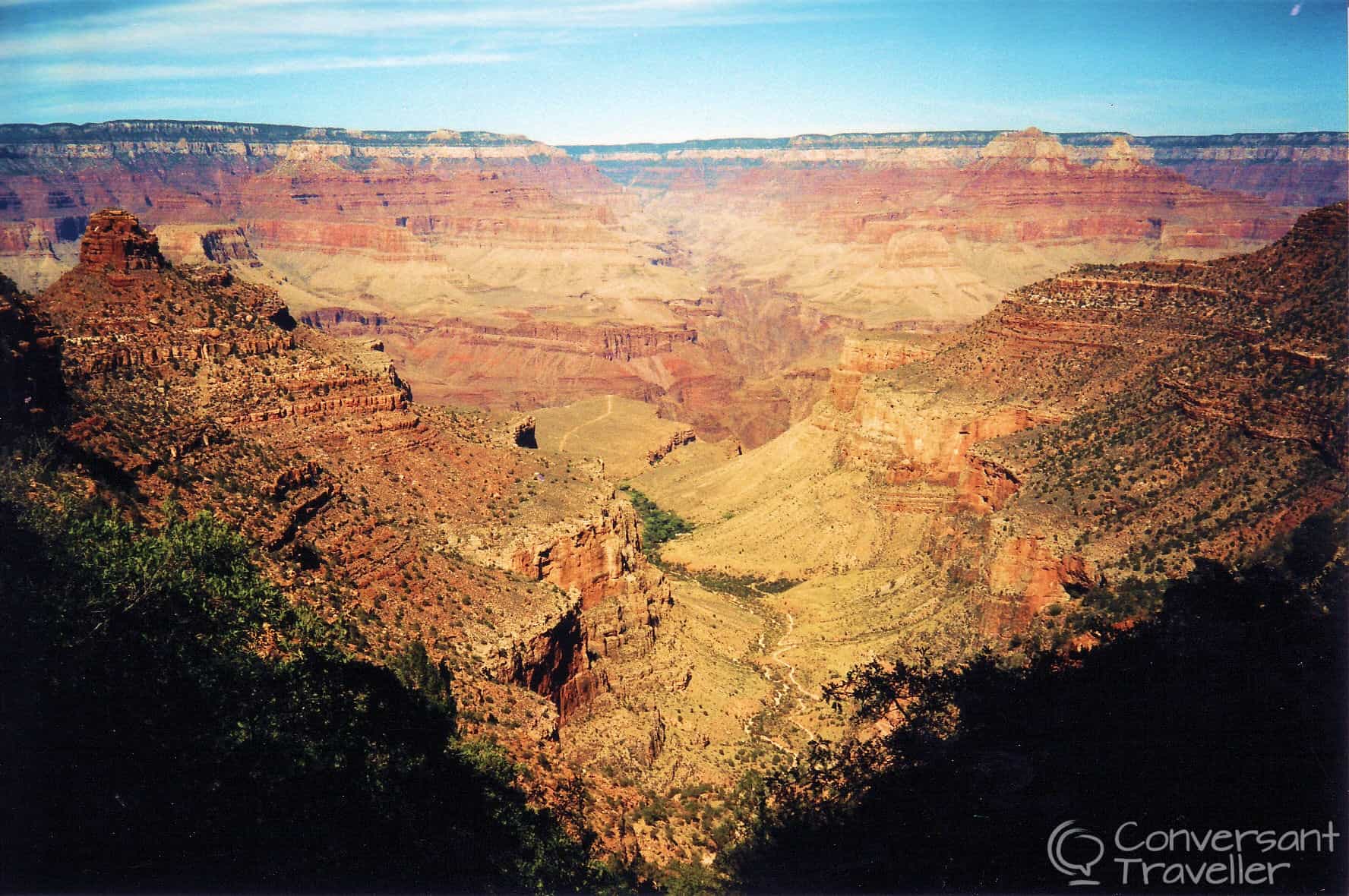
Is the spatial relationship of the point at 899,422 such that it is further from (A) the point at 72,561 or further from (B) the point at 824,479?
(A) the point at 72,561

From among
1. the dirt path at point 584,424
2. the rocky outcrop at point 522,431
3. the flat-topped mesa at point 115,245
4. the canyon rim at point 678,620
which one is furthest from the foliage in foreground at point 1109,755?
the dirt path at point 584,424

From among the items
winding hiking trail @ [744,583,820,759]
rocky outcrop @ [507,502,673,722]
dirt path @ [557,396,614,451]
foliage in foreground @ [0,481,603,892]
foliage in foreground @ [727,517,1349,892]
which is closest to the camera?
foliage in foreground @ [0,481,603,892]


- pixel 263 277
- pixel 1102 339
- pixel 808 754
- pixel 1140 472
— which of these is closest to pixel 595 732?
pixel 808 754

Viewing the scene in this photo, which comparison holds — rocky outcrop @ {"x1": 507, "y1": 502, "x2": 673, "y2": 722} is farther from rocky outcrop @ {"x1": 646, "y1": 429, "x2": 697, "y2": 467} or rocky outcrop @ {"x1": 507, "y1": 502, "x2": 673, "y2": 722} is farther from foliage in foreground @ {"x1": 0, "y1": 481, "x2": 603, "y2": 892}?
rocky outcrop @ {"x1": 646, "y1": 429, "x2": 697, "y2": 467}
